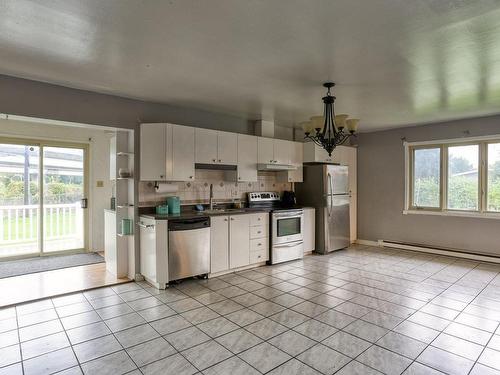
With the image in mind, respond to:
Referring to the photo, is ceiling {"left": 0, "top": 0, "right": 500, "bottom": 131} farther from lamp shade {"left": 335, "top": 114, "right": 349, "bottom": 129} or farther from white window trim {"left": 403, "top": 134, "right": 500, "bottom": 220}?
white window trim {"left": 403, "top": 134, "right": 500, "bottom": 220}

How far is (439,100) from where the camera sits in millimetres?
4070

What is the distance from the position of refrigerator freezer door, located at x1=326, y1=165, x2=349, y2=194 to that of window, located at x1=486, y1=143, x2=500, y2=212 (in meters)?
2.28

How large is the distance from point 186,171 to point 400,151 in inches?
170

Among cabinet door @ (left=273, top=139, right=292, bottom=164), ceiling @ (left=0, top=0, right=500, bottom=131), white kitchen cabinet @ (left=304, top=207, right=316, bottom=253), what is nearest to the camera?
ceiling @ (left=0, top=0, right=500, bottom=131)

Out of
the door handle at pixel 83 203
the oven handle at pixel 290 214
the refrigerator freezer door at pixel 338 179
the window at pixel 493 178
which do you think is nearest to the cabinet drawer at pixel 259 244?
the oven handle at pixel 290 214

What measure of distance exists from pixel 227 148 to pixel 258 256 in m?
1.74

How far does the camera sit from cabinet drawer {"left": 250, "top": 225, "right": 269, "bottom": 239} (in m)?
4.61

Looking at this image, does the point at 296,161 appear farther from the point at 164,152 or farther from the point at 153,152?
the point at 153,152

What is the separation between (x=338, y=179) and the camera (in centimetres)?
577

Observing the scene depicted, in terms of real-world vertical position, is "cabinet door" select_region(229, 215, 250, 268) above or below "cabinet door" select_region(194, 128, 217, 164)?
below

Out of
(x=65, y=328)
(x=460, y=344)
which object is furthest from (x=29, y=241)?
(x=460, y=344)

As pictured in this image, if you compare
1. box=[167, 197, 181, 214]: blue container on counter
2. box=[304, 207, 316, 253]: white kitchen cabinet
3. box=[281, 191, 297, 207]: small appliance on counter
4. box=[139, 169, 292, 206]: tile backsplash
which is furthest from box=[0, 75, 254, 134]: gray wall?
box=[304, 207, 316, 253]: white kitchen cabinet

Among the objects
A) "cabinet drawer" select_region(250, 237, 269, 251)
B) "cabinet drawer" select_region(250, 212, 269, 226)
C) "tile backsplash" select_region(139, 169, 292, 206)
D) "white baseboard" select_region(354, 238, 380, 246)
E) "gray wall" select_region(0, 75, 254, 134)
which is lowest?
"white baseboard" select_region(354, 238, 380, 246)

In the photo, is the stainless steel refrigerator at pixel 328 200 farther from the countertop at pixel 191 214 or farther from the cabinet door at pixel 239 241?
the cabinet door at pixel 239 241
